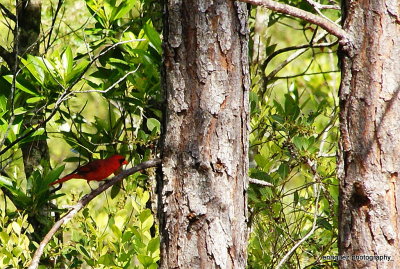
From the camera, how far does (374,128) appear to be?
9.16ft

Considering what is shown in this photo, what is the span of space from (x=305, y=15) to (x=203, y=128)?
1.94 ft

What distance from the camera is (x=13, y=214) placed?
3531 mm

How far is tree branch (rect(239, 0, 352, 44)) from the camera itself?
→ 2486 mm

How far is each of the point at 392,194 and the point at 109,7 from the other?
70.3 inches

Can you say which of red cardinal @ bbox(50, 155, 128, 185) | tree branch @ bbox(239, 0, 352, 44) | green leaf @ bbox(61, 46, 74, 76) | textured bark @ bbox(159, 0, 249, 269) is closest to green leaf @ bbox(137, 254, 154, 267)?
textured bark @ bbox(159, 0, 249, 269)

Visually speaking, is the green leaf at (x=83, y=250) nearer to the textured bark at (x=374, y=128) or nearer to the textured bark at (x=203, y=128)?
the textured bark at (x=203, y=128)

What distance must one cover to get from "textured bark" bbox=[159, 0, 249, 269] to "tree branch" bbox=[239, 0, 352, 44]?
0.31ft

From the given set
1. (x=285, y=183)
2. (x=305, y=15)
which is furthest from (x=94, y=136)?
(x=305, y=15)

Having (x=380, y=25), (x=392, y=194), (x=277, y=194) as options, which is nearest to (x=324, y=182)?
(x=277, y=194)

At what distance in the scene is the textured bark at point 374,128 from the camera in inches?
110

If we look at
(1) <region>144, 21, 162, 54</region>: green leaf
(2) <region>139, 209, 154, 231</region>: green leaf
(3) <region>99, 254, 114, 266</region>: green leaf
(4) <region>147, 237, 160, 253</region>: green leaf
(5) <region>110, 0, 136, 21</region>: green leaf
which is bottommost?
(3) <region>99, 254, 114, 266</region>: green leaf

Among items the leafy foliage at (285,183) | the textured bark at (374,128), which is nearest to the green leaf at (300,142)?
the leafy foliage at (285,183)

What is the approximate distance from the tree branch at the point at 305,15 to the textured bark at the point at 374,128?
0.06m

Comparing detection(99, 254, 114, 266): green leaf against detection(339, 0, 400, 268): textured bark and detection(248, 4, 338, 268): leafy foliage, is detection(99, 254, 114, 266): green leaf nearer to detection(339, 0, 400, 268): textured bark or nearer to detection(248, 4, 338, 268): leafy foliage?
detection(248, 4, 338, 268): leafy foliage
